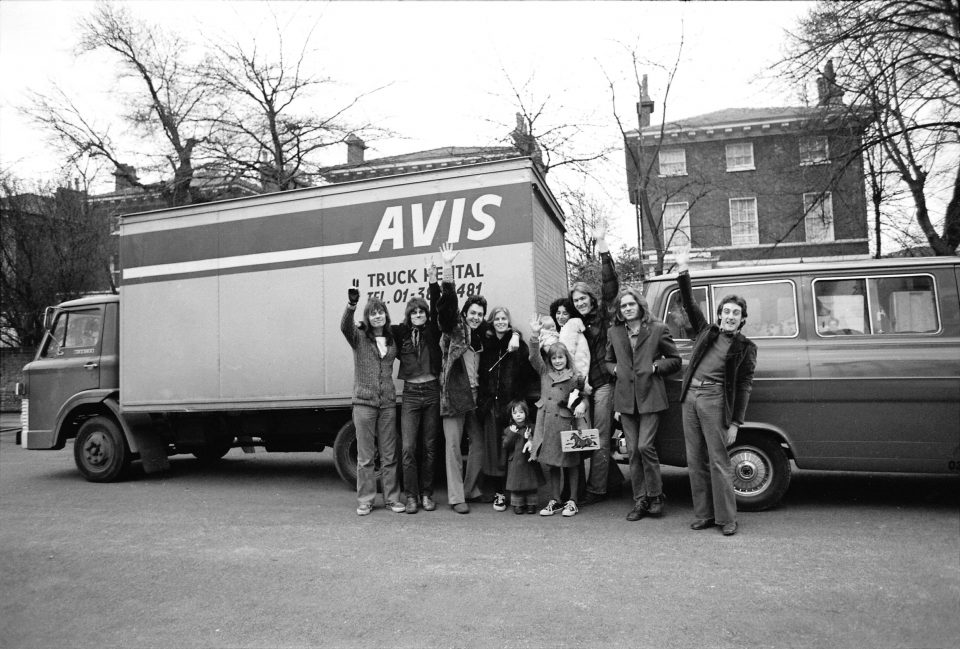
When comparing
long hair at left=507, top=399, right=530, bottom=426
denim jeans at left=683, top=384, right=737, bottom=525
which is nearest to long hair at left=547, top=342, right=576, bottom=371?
long hair at left=507, top=399, right=530, bottom=426

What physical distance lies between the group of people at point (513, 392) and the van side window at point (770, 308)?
0.76m

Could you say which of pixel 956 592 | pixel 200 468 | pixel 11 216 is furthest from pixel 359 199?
pixel 11 216

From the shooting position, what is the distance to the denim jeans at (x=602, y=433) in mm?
6102

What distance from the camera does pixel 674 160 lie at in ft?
102

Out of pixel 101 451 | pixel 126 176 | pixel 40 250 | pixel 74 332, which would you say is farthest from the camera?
pixel 40 250

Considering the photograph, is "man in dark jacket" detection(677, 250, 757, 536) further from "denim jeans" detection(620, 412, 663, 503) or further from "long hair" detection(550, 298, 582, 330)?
"long hair" detection(550, 298, 582, 330)

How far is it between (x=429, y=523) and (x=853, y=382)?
3.76 meters

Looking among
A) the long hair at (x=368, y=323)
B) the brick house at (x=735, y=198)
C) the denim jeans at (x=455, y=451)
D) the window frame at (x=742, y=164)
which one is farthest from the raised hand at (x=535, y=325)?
the window frame at (x=742, y=164)

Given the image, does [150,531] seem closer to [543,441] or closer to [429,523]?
[429,523]

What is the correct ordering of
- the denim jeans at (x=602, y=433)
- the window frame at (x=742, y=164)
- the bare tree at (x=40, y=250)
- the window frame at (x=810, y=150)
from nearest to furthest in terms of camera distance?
the denim jeans at (x=602, y=433), the window frame at (x=810, y=150), the bare tree at (x=40, y=250), the window frame at (x=742, y=164)

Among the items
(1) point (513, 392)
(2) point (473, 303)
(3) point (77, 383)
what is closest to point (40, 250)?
(3) point (77, 383)

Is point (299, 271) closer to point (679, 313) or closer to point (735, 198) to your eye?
point (679, 313)

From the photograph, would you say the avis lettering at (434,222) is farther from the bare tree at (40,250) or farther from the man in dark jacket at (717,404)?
the bare tree at (40,250)

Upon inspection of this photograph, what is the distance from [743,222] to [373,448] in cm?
2756
